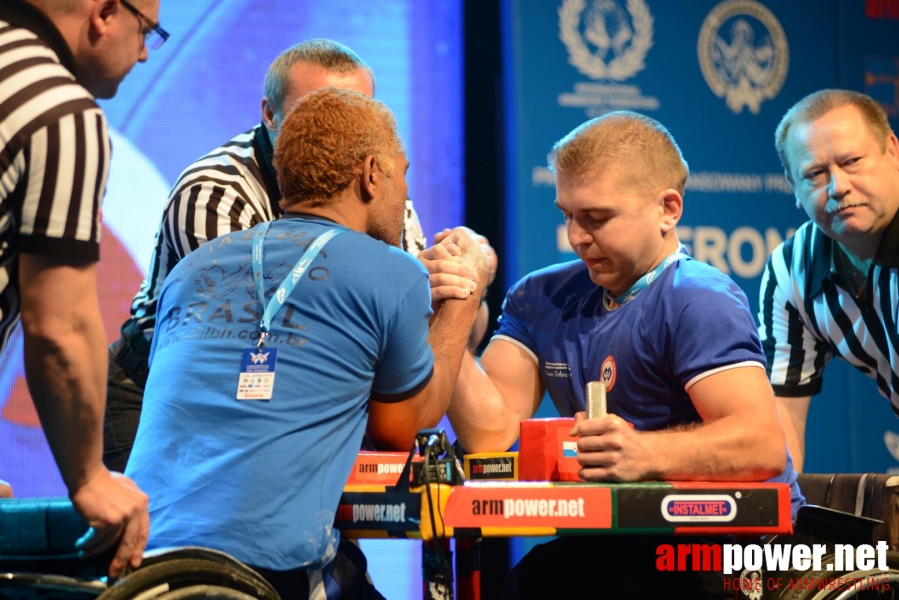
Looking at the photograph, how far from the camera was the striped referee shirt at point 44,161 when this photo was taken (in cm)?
143

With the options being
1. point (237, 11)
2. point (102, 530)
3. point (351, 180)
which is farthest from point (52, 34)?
point (237, 11)

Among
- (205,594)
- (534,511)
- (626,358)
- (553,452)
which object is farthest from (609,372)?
(205,594)

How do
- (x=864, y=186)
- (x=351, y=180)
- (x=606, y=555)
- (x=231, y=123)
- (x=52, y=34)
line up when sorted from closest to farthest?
(x=52, y=34)
(x=351, y=180)
(x=606, y=555)
(x=864, y=186)
(x=231, y=123)

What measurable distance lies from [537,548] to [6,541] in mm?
1122

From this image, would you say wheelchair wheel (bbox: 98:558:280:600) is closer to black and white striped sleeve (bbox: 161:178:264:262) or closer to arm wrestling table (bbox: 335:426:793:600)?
arm wrestling table (bbox: 335:426:793:600)

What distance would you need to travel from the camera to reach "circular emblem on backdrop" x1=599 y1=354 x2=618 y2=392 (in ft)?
7.32

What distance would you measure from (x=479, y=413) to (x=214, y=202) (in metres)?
0.91

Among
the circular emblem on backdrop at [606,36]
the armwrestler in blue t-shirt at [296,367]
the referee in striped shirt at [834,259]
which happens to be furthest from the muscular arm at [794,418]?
the circular emblem on backdrop at [606,36]

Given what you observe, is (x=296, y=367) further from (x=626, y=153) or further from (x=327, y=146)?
(x=626, y=153)

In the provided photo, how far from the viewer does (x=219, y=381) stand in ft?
5.43

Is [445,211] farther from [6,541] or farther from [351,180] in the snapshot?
[6,541]

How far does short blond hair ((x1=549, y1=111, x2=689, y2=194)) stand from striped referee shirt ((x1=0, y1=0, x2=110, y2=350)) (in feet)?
3.80

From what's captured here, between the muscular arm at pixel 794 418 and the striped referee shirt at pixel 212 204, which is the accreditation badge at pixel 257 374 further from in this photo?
the muscular arm at pixel 794 418

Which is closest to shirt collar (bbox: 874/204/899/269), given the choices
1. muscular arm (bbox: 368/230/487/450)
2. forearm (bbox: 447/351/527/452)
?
forearm (bbox: 447/351/527/452)
